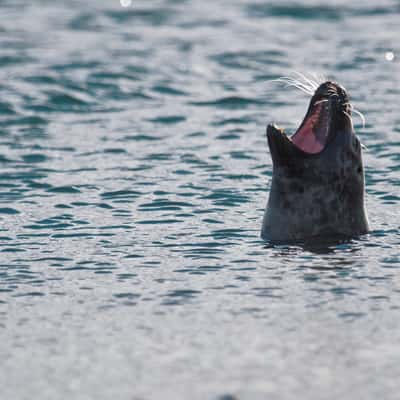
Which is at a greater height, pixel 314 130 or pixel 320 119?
pixel 320 119

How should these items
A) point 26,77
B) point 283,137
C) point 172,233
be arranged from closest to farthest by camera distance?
point 283,137, point 172,233, point 26,77

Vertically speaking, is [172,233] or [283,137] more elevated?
[283,137]

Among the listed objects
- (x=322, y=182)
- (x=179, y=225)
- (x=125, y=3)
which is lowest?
(x=179, y=225)

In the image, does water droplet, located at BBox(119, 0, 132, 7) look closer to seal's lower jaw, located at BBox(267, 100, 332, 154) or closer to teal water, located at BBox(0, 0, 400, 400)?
teal water, located at BBox(0, 0, 400, 400)

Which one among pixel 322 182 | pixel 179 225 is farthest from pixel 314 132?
pixel 179 225

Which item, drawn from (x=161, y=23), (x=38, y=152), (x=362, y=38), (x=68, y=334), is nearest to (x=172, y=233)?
(x=68, y=334)

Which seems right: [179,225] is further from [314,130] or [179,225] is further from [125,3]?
[125,3]

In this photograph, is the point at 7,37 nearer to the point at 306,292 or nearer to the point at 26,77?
the point at 26,77

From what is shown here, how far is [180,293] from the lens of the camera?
34.0ft

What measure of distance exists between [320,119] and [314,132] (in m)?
0.14

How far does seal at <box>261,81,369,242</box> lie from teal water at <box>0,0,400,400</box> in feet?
0.80

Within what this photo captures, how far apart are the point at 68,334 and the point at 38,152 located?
721 centimetres

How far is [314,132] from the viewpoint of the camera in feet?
39.6

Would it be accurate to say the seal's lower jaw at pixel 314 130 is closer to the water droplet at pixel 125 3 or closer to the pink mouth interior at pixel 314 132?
the pink mouth interior at pixel 314 132
